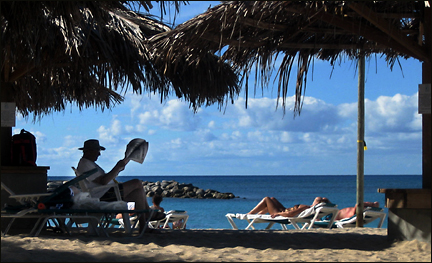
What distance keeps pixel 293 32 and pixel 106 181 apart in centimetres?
228

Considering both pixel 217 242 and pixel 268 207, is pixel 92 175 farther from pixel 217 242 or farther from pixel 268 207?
pixel 268 207

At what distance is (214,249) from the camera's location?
150 inches

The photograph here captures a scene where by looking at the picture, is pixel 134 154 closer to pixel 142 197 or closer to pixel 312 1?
pixel 142 197

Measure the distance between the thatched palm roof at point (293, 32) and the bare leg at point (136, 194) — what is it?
52.8 inches

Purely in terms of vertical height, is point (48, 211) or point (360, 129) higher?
point (360, 129)

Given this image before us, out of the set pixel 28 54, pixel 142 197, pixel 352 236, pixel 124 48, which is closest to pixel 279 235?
pixel 352 236

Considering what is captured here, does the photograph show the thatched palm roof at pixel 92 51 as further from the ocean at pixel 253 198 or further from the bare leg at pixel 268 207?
the ocean at pixel 253 198

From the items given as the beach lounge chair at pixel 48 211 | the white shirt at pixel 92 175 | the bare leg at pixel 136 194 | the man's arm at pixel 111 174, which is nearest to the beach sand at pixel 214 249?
the beach lounge chair at pixel 48 211

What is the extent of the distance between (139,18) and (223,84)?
4.47 feet

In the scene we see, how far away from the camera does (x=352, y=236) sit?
4902mm

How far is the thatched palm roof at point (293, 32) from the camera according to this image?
3920 millimetres

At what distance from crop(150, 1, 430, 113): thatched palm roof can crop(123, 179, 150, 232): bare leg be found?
1.34 m

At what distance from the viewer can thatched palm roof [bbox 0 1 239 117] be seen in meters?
4.10

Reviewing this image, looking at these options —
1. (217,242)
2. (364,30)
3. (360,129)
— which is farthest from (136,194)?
(360,129)
